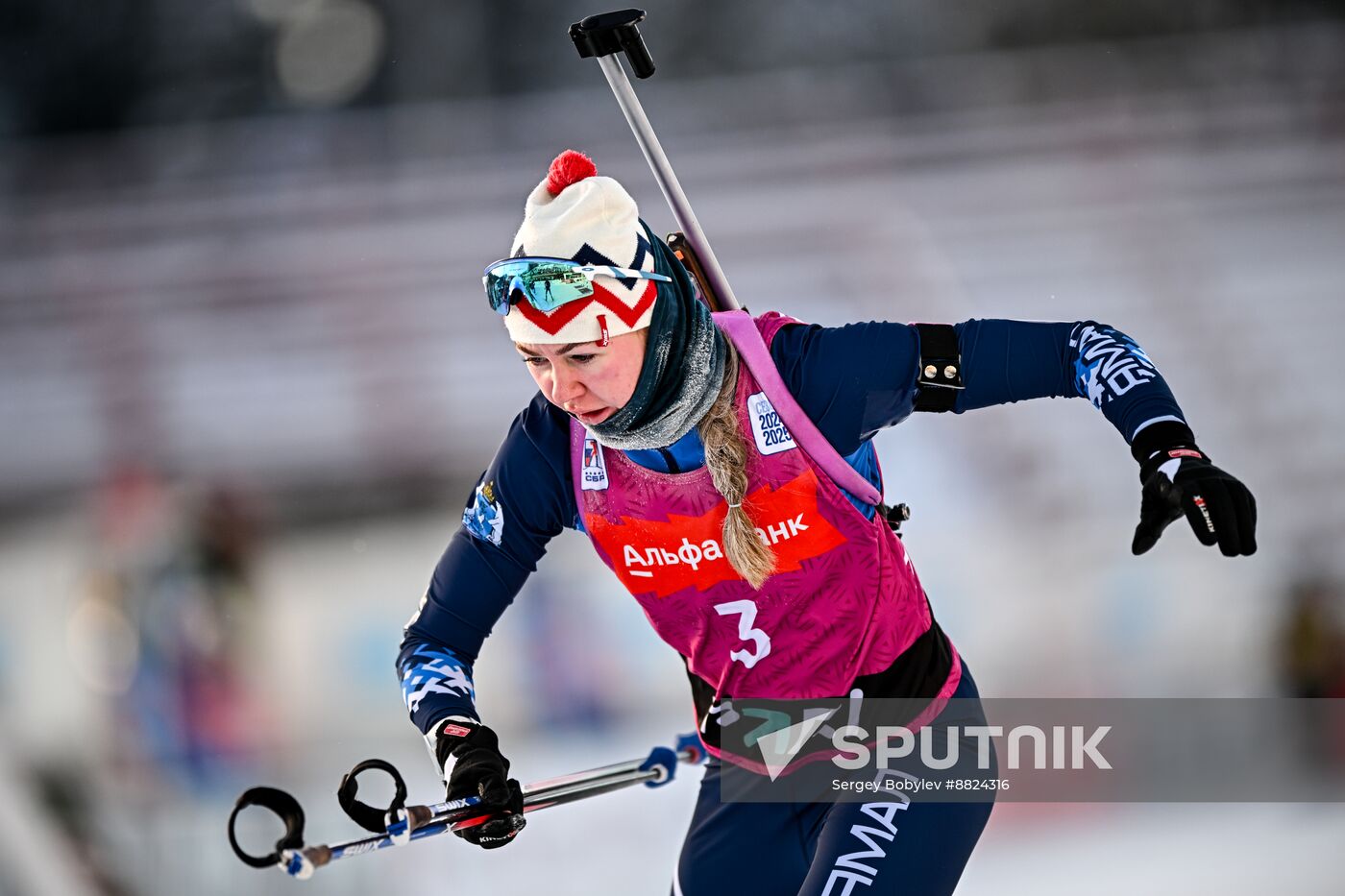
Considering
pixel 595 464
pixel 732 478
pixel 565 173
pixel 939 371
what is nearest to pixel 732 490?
pixel 732 478

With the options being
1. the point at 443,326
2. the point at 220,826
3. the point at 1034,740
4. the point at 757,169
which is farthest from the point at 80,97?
the point at 1034,740

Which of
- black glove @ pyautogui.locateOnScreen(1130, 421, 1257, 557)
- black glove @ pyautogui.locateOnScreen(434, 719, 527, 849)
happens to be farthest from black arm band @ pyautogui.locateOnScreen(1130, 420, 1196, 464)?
black glove @ pyautogui.locateOnScreen(434, 719, 527, 849)

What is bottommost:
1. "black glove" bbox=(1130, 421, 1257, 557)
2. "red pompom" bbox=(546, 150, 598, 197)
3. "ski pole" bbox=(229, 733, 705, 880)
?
"ski pole" bbox=(229, 733, 705, 880)

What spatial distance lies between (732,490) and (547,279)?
393mm

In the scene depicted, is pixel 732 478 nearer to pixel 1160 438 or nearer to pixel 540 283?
pixel 540 283

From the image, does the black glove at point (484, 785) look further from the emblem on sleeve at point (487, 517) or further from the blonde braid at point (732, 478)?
the blonde braid at point (732, 478)

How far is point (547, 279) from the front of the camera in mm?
1844

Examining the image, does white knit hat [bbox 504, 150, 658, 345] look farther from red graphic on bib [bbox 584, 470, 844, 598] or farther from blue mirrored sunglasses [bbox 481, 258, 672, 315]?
red graphic on bib [bbox 584, 470, 844, 598]

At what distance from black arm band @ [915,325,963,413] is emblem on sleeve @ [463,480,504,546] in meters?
0.66

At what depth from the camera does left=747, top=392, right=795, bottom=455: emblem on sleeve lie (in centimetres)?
194

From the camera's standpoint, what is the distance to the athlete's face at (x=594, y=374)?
6.05 feet

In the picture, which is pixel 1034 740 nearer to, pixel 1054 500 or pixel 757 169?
pixel 1054 500

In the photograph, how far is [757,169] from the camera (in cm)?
555

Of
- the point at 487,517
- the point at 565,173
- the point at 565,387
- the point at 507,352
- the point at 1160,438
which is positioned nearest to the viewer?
the point at 1160,438
